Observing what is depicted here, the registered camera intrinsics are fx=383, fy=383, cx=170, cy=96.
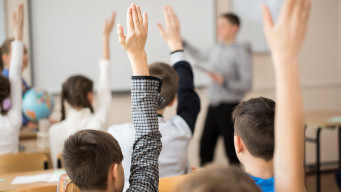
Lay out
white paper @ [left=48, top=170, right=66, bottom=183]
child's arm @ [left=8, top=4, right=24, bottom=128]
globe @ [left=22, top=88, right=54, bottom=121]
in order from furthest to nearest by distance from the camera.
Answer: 1. globe @ [left=22, top=88, right=54, bottom=121]
2. child's arm @ [left=8, top=4, right=24, bottom=128]
3. white paper @ [left=48, top=170, right=66, bottom=183]

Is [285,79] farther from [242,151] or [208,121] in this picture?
[208,121]

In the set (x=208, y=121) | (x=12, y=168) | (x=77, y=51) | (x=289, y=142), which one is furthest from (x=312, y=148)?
(x=289, y=142)

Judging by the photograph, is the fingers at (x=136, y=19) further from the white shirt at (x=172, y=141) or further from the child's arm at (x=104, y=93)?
the child's arm at (x=104, y=93)

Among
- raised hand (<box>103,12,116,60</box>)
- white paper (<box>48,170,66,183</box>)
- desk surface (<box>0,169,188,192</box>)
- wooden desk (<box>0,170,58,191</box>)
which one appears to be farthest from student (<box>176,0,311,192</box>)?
raised hand (<box>103,12,116,60</box>)

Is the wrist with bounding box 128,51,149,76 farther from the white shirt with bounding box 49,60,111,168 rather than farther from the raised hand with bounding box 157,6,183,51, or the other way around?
the white shirt with bounding box 49,60,111,168

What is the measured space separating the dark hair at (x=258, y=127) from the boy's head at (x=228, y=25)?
2.54 m

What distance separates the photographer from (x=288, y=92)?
81 centimetres

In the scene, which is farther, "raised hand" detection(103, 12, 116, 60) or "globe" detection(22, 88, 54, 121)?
"globe" detection(22, 88, 54, 121)

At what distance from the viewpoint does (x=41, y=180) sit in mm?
1929

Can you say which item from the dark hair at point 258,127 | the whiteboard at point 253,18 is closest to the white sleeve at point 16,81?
the dark hair at point 258,127

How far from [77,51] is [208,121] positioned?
1456 mm

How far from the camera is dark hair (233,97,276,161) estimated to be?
1123 mm

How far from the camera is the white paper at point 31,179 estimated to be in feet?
6.30

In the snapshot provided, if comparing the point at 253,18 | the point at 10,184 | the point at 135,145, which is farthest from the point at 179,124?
the point at 253,18
